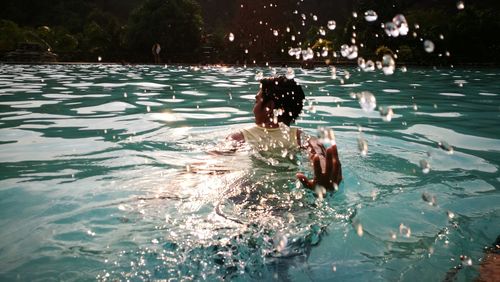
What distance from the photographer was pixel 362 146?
5539mm

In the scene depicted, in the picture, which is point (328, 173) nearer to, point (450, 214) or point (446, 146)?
Answer: point (450, 214)

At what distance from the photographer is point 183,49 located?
1558 inches

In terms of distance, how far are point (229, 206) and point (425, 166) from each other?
2.72 meters

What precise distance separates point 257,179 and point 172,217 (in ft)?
3.02

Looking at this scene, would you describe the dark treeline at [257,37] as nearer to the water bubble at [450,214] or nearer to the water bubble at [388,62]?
the water bubble at [388,62]

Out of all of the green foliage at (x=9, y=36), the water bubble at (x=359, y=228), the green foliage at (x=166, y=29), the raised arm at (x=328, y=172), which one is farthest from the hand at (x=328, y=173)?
the green foliage at (x=9, y=36)

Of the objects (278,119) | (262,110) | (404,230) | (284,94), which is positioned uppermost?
(284,94)

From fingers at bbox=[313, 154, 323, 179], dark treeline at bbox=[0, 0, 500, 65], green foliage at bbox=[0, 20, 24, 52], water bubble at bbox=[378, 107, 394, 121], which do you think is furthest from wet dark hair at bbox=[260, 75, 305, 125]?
green foliage at bbox=[0, 20, 24, 52]

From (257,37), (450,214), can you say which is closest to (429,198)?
(450,214)

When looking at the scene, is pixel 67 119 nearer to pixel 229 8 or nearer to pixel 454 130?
pixel 454 130

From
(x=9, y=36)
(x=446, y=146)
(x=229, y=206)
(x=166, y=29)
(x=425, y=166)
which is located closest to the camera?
(x=229, y=206)

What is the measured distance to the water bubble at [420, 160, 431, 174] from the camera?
447 centimetres

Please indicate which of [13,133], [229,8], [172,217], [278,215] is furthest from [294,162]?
[229,8]

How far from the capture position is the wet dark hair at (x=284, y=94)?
13.8 feet
